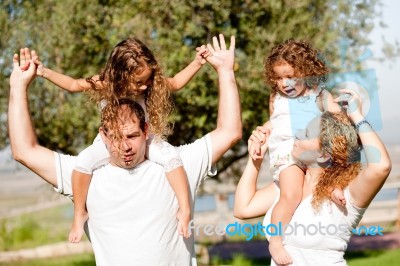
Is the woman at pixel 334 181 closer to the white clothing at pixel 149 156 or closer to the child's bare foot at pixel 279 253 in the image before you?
the child's bare foot at pixel 279 253

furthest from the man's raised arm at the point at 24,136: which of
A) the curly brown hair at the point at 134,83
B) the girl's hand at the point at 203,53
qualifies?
the girl's hand at the point at 203,53

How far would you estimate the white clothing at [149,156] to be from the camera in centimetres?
278

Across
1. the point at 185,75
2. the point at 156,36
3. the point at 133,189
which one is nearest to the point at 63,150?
the point at 156,36

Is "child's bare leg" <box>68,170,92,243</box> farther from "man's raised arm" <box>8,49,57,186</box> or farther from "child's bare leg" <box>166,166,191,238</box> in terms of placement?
"child's bare leg" <box>166,166,191,238</box>

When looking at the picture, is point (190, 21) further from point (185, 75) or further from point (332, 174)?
point (332, 174)

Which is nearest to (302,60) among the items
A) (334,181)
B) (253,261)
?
(334,181)

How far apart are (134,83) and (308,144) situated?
0.80 metres

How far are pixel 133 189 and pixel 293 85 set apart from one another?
A: 1.09 meters

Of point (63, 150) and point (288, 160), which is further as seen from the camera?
point (63, 150)

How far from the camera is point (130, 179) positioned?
2744 millimetres

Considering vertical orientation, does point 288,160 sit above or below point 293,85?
below

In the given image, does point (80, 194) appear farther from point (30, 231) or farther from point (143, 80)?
point (30, 231)

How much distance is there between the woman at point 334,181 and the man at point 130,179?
35 centimetres

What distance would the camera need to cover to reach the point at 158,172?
9.19 ft
